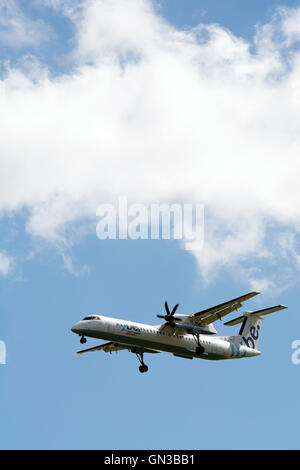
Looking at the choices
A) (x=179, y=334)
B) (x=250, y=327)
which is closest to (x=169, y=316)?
(x=179, y=334)

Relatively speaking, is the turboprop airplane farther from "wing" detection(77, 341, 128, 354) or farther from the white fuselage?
"wing" detection(77, 341, 128, 354)

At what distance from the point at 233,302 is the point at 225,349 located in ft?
19.0

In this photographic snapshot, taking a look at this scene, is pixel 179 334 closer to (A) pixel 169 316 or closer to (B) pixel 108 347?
(A) pixel 169 316

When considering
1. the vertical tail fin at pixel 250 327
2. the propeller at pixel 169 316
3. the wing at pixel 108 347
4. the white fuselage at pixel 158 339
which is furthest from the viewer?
the wing at pixel 108 347

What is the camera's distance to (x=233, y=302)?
48.5 m

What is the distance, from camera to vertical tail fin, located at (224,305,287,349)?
55.7 meters


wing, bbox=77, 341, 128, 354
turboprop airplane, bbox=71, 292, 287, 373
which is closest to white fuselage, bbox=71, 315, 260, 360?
turboprop airplane, bbox=71, 292, 287, 373

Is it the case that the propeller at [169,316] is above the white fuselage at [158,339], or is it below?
above

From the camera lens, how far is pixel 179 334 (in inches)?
1973

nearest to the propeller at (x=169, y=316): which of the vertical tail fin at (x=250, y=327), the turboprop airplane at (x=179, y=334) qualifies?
the turboprop airplane at (x=179, y=334)

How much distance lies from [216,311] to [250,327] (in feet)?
26.0

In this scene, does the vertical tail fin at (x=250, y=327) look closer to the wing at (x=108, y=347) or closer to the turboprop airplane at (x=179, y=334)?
the turboprop airplane at (x=179, y=334)

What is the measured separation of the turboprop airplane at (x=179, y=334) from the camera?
46938mm
